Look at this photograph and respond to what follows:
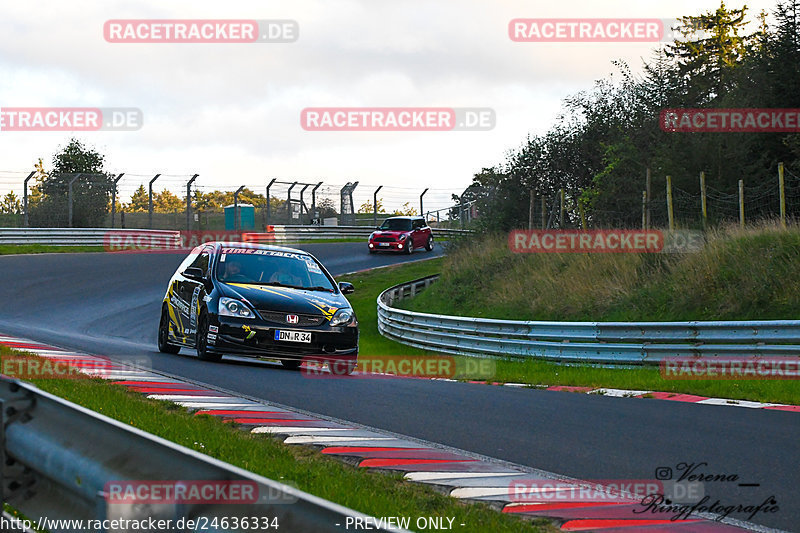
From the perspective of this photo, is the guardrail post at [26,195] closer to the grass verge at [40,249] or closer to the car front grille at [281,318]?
the grass verge at [40,249]

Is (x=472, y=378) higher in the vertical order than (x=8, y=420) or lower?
lower

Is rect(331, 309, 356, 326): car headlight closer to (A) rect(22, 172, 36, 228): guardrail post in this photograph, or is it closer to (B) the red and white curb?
(B) the red and white curb

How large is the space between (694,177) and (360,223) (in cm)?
2885

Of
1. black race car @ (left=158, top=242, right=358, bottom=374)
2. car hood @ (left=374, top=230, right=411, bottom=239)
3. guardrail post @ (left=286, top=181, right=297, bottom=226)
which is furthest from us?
guardrail post @ (left=286, top=181, right=297, bottom=226)

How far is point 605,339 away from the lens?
15594 millimetres

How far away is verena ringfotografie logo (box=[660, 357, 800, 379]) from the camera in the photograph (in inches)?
488

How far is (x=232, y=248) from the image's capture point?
1368 cm

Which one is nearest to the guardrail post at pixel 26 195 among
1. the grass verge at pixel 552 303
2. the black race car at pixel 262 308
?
the grass verge at pixel 552 303

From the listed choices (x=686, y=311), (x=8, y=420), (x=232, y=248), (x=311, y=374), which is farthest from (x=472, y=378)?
(x=8, y=420)

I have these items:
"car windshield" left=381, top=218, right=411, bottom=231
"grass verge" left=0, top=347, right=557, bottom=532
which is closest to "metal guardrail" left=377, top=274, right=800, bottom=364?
"grass verge" left=0, top=347, right=557, bottom=532

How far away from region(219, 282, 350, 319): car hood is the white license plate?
27 centimetres

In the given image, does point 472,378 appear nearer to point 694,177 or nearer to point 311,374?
point 311,374

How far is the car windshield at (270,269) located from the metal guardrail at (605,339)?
15.1 feet

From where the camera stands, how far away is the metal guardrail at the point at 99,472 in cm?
250
